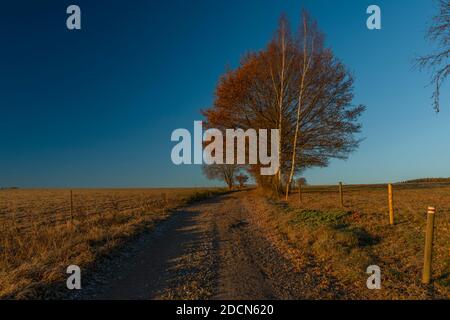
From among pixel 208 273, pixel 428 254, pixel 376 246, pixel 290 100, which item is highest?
pixel 290 100

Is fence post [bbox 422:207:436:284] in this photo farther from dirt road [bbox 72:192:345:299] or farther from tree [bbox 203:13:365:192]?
tree [bbox 203:13:365:192]

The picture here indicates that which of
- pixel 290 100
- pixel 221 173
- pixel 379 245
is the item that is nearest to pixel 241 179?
pixel 221 173

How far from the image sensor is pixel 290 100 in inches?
1021

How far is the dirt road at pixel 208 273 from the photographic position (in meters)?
5.78

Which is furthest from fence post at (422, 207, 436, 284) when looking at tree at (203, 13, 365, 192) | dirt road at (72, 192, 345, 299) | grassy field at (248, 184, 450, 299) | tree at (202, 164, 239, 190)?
tree at (202, 164, 239, 190)

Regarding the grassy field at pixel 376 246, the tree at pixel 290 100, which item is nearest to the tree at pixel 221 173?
the tree at pixel 290 100

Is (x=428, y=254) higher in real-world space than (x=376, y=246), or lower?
higher

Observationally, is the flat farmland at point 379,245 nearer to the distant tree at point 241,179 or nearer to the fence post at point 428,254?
the fence post at point 428,254

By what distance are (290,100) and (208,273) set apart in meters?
21.3

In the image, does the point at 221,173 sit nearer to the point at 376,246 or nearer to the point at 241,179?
the point at 241,179

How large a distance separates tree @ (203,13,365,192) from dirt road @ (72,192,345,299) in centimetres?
1464
